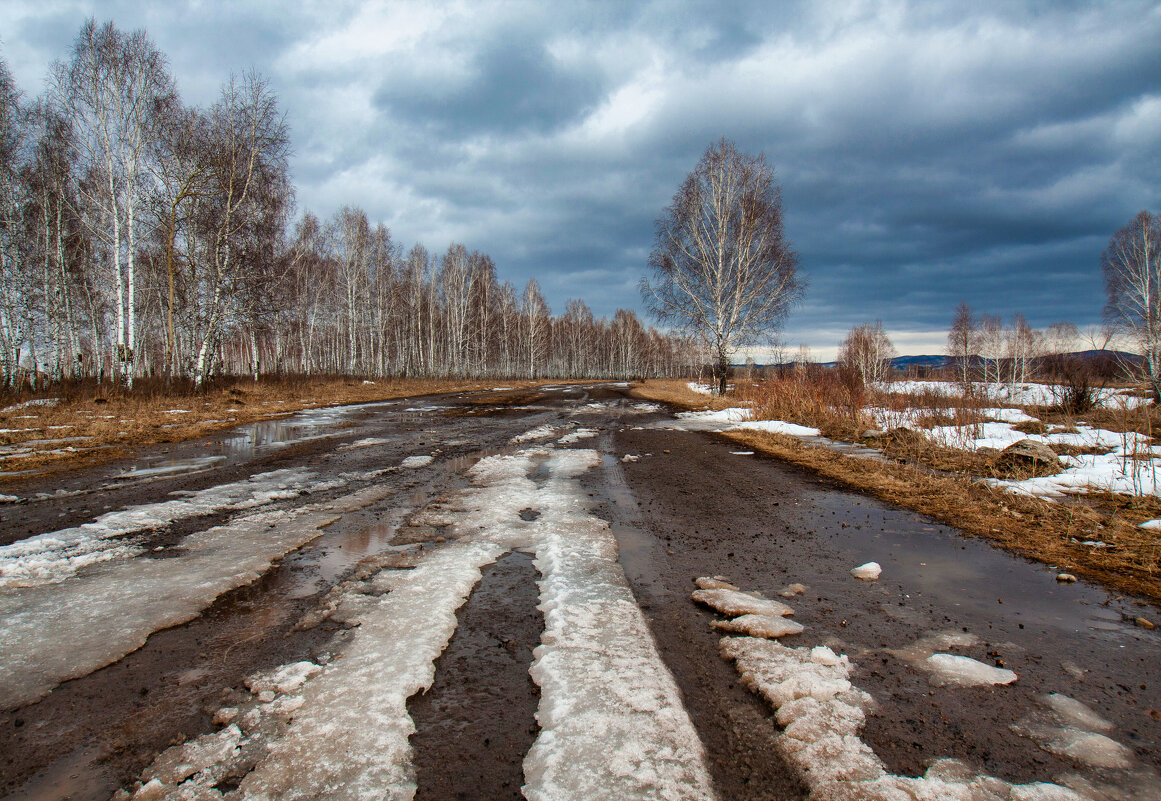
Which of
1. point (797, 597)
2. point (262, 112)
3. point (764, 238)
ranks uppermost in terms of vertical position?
point (262, 112)

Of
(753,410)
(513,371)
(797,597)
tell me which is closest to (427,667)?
(797,597)

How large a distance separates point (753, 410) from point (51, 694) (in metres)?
14.4

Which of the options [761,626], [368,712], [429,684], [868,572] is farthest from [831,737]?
[868,572]

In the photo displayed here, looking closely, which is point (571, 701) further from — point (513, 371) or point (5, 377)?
point (513, 371)

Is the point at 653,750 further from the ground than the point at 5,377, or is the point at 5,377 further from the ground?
the point at 5,377

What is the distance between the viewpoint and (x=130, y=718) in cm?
195

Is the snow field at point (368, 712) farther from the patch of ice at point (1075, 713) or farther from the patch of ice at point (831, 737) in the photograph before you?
the patch of ice at point (1075, 713)

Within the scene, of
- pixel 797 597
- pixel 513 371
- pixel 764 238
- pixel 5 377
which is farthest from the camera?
pixel 513 371

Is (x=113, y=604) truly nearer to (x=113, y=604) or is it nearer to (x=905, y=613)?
(x=113, y=604)

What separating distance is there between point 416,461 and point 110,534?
3.62 metres

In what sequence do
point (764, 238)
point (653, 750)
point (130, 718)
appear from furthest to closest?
point (764, 238) → point (130, 718) → point (653, 750)

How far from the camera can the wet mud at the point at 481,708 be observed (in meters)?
1.66

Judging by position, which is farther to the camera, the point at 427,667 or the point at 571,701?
the point at 427,667

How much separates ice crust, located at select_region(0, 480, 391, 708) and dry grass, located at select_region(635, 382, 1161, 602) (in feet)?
19.5
